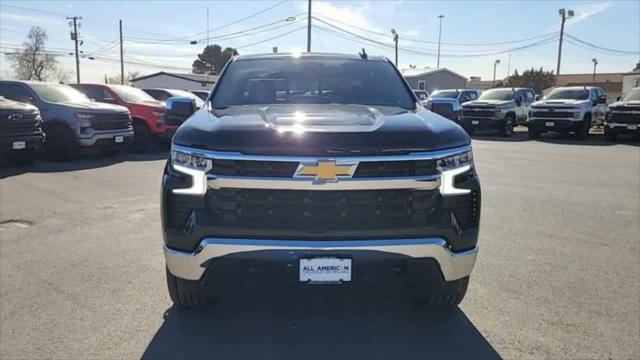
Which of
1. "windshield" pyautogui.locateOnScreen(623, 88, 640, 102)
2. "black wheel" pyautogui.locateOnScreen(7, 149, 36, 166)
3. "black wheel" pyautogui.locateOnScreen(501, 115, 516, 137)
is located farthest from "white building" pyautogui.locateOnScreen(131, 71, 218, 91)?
"black wheel" pyautogui.locateOnScreen(7, 149, 36, 166)

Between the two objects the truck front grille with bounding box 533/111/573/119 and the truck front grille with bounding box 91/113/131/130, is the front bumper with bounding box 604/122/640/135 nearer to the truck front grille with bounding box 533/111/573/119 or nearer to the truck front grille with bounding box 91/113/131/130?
the truck front grille with bounding box 533/111/573/119

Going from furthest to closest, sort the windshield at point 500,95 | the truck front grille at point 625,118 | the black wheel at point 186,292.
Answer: the windshield at point 500,95
the truck front grille at point 625,118
the black wheel at point 186,292

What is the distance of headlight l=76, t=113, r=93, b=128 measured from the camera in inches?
463

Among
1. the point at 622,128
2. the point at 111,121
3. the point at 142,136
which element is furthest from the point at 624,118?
the point at 111,121

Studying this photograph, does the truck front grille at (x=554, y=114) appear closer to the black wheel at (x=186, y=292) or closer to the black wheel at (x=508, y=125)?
the black wheel at (x=508, y=125)

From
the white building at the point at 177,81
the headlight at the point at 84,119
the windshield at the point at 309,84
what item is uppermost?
the white building at the point at 177,81

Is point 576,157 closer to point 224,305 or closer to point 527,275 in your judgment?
point 527,275

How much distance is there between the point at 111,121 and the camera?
12383mm

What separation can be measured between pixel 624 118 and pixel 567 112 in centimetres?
189

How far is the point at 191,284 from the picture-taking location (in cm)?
321

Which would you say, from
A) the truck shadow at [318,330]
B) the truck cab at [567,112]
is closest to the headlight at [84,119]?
the truck shadow at [318,330]

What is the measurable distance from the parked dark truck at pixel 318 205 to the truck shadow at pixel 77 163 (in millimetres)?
8364

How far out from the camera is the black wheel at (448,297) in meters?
3.44

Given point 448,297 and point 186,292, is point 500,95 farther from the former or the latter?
point 186,292
